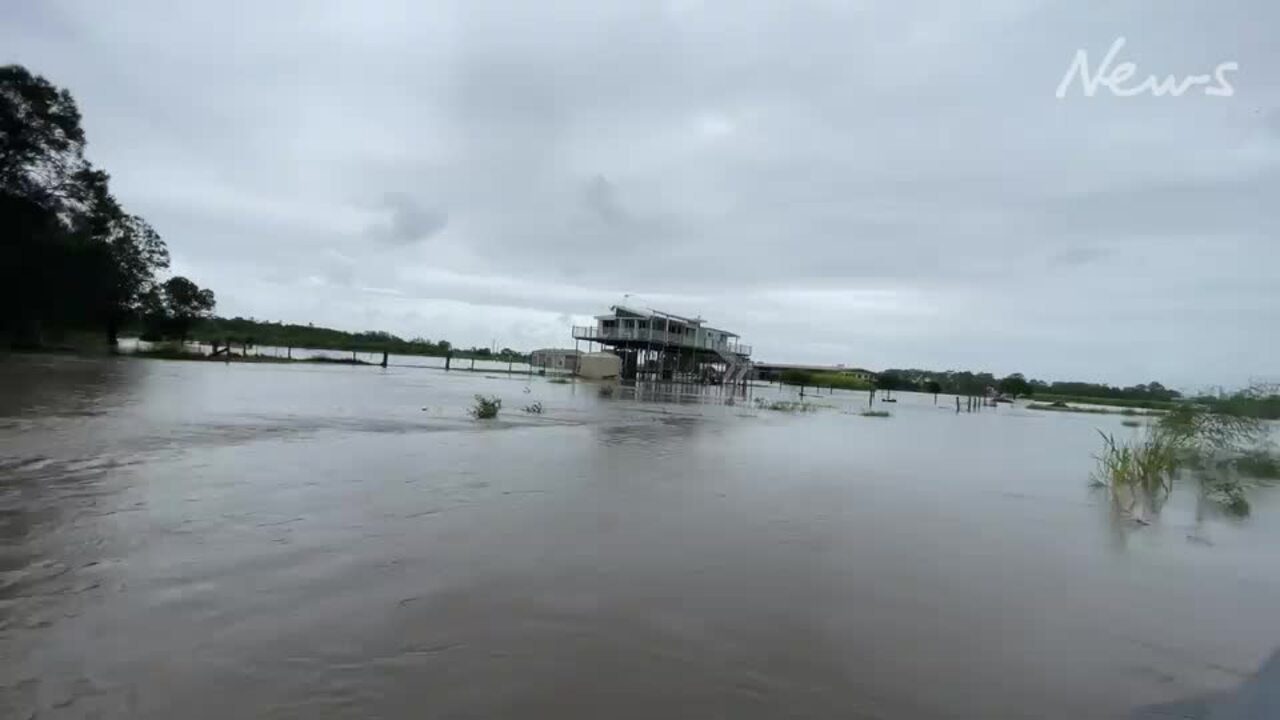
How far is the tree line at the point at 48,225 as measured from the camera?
101 ft

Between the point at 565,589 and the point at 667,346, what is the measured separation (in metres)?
58.7

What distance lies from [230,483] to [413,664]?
577 centimetres

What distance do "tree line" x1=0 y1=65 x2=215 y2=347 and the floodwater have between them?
2792 cm

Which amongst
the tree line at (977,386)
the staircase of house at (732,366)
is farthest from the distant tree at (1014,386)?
the staircase of house at (732,366)

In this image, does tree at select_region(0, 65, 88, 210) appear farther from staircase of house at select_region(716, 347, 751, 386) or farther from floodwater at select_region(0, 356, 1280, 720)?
staircase of house at select_region(716, 347, 751, 386)

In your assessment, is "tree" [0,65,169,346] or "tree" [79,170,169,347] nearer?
"tree" [0,65,169,346]

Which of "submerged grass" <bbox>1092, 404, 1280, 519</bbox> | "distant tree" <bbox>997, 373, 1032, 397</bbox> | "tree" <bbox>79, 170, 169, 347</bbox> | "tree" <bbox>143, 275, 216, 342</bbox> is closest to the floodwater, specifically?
"submerged grass" <bbox>1092, 404, 1280, 519</bbox>

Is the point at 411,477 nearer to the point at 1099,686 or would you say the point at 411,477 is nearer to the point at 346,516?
the point at 346,516

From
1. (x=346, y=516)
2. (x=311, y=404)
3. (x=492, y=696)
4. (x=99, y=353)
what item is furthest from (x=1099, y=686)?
(x=99, y=353)

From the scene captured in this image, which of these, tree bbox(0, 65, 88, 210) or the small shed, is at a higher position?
tree bbox(0, 65, 88, 210)

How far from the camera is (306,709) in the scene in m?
3.19

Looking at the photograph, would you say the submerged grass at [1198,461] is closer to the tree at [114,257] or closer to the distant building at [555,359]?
the tree at [114,257]

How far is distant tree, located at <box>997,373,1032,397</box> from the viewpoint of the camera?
324 feet

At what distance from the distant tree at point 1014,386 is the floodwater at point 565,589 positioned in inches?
3875
